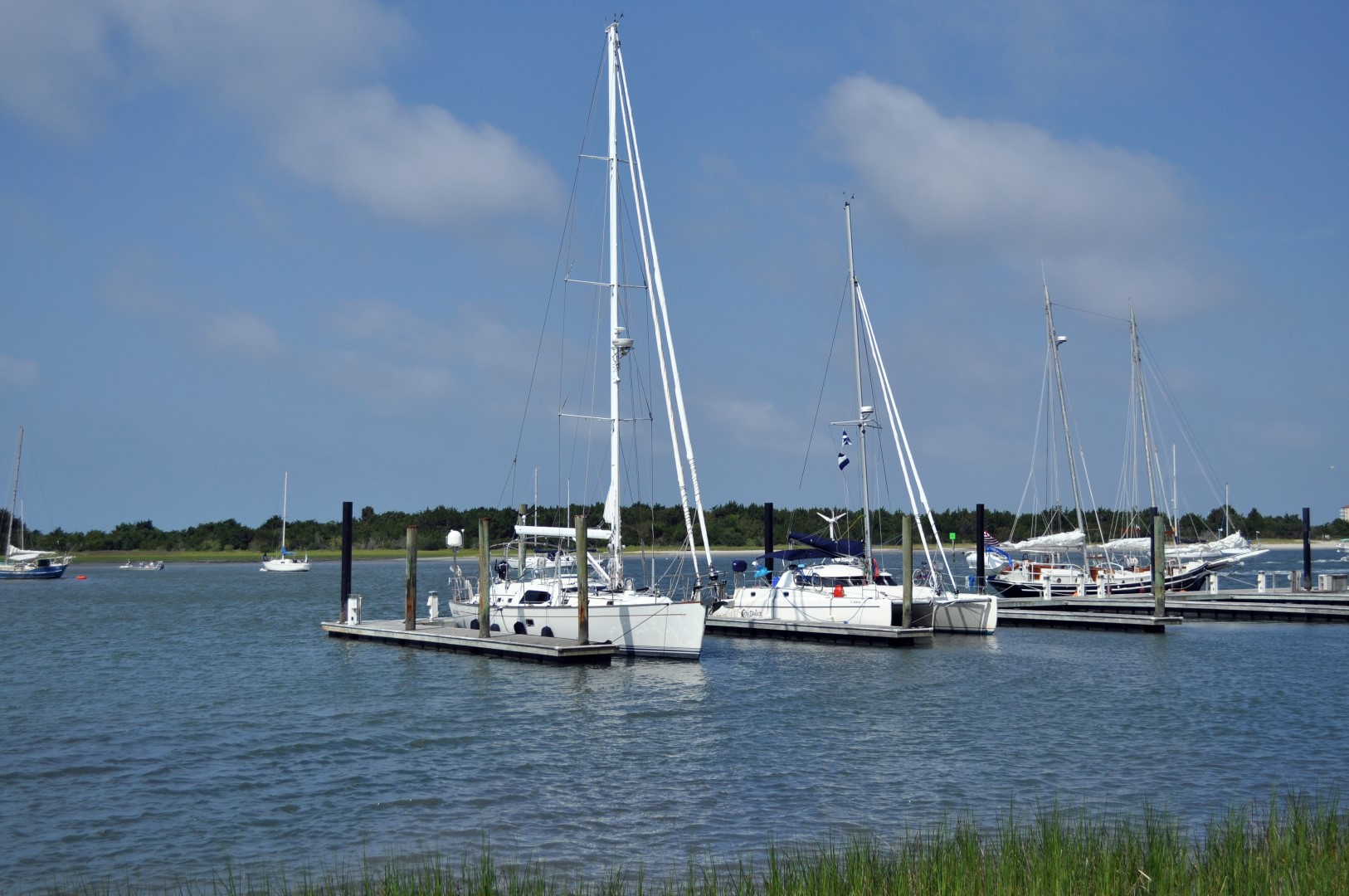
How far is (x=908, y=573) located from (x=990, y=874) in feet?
98.1

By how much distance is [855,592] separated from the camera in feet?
136

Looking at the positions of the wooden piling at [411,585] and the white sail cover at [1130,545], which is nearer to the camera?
the wooden piling at [411,585]

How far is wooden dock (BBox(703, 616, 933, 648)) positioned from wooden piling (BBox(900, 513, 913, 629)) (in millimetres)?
597

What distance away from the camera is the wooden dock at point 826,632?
39531 millimetres

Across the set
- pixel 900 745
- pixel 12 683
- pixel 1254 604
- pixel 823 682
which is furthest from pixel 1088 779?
pixel 1254 604

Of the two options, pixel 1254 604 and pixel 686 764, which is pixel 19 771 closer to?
pixel 686 764

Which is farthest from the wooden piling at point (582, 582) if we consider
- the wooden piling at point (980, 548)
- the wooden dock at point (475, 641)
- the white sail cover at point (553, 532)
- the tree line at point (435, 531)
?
the tree line at point (435, 531)

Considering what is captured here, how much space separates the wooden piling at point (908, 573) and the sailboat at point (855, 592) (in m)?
0.58

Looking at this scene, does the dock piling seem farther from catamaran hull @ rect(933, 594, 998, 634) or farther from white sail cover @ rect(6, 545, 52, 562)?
white sail cover @ rect(6, 545, 52, 562)

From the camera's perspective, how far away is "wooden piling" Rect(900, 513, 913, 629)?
130ft

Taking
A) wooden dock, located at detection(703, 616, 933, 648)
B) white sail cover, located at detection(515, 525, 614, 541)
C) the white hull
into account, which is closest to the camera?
white sail cover, located at detection(515, 525, 614, 541)

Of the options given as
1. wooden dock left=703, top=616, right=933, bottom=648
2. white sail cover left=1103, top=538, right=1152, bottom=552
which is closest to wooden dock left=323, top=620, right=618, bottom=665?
wooden dock left=703, top=616, right=933, bottom=648

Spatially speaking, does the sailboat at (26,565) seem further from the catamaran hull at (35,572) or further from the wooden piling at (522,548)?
the wooden piling at (522,548)

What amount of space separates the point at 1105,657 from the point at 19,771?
30680 mm
